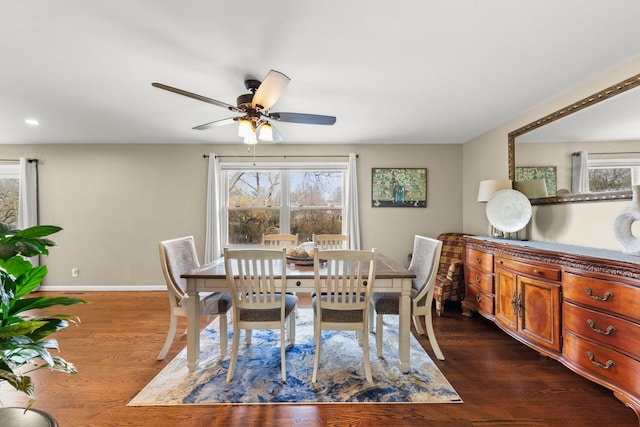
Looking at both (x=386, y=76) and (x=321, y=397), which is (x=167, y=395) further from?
(x=386, y=76)

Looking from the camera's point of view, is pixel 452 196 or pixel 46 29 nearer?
pixel 46 29

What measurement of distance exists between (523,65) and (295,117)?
5.95 ft

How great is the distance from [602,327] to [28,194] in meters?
6.80

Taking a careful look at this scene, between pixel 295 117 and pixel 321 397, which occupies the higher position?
pixel 295 117

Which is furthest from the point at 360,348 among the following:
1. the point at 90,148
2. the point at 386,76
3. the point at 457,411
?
the point at 90,148

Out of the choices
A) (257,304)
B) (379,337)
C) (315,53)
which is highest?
(315,53)

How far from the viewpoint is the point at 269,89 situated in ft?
6.43

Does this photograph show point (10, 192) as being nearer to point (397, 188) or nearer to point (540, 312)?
point (397, 188)

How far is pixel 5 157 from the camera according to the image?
438 cm

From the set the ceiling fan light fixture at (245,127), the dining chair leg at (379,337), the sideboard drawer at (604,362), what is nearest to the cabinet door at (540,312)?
the sideboard drawer at (604,362)

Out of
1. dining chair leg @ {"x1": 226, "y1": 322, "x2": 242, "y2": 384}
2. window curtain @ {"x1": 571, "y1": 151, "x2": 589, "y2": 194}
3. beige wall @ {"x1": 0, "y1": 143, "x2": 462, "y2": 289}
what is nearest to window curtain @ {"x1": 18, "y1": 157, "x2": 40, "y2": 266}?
beige wall @ {"x1": 0, "y1": 143, "x2": 462, "y2": 289}

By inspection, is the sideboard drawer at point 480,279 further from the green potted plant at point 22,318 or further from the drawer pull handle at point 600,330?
the green potted plant at point 22,318

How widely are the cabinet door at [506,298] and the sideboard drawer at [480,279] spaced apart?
10 centimetres

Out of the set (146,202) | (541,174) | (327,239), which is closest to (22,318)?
(327,239)
